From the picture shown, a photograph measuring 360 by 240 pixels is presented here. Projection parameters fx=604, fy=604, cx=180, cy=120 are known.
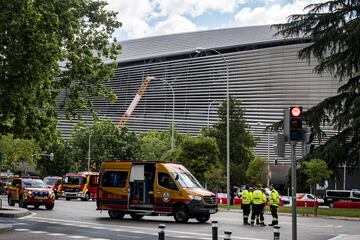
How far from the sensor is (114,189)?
27469 mm

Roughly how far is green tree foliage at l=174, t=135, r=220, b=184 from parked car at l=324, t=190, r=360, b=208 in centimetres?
1685

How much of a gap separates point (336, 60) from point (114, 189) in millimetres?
17159

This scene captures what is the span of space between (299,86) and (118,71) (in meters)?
43.7

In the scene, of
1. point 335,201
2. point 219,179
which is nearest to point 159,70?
point 335,201

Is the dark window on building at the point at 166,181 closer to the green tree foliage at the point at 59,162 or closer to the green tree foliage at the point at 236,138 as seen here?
the green tree foliage at the point at 236,138

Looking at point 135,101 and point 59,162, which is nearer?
point 59,162

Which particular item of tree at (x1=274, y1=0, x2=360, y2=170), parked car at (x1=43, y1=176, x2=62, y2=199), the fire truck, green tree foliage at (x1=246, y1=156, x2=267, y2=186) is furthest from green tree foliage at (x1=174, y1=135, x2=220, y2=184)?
green tree foliage at (x1=246, y1=156, x2=267, y2=186)

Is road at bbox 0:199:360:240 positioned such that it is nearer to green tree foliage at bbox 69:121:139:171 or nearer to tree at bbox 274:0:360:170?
tree at bbox 274:0:360:170

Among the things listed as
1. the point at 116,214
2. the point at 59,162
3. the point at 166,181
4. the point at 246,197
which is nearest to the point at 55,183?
the point at 116,214

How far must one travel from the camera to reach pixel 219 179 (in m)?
49.1

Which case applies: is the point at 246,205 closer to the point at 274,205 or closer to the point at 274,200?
the point at 274,200

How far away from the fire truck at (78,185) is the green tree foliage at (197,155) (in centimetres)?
817

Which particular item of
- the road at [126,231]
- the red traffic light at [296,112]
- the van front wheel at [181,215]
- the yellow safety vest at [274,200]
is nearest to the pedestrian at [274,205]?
the yellow safety vest at [274,200]

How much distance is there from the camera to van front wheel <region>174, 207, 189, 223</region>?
2556cm
